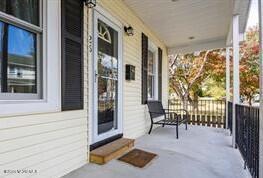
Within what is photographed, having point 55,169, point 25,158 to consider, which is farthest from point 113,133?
point 25,158

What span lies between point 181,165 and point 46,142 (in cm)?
170

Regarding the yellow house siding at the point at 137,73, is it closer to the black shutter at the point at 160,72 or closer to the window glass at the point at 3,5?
the black shutter at the point at 160,72

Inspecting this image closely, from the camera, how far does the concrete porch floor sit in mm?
2568

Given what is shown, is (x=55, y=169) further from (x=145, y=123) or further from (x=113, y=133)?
(x=145, y=123)

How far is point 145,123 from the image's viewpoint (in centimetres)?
532

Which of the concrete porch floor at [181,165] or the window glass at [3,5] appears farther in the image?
the concrete porch floor at [181,165]

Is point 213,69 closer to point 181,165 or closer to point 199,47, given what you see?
point 199,47

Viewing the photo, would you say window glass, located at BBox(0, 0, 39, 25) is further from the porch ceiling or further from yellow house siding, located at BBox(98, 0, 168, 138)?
the porch ceiling

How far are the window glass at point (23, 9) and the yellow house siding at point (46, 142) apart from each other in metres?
0.81

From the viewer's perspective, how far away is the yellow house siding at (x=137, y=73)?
3980mm

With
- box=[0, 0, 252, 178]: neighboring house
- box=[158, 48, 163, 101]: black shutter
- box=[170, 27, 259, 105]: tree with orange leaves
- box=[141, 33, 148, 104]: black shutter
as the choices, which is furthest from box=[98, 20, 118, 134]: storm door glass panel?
box=[170, 27, 259, 105]: tree with orange leaves

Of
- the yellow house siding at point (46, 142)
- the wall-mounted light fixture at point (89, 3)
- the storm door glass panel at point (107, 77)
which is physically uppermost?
the wall-mounted light fixture at point (89, 3)

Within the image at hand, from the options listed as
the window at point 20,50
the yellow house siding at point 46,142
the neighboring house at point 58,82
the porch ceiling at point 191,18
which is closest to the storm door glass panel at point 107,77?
the neighboring house at point 58,82

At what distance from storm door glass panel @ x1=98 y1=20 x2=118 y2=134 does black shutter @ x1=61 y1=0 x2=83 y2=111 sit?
64 centimetres
